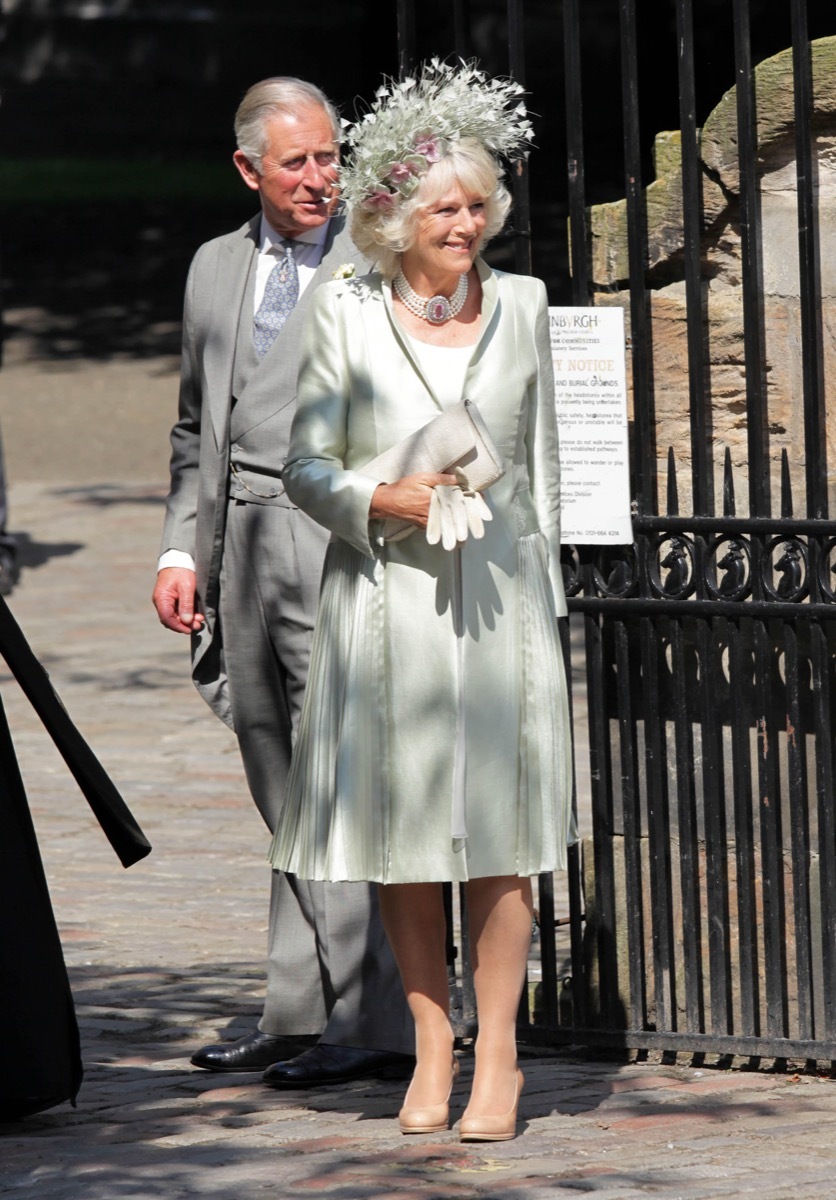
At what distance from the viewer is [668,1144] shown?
13.7ft

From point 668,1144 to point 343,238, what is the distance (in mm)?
2144

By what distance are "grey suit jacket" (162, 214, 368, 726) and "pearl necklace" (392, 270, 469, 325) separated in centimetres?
52

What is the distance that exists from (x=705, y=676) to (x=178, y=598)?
1228 millimetres

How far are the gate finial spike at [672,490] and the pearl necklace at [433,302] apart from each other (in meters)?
0.77

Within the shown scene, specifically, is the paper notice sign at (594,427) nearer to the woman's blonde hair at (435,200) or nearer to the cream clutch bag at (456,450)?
the woman's blonde hair at (435,200)

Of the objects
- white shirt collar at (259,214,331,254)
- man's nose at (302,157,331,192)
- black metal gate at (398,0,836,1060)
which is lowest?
black metal gate at (398,0,836,1060)

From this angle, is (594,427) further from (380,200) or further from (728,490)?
(380,200)

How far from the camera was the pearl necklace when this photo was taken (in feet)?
14.1

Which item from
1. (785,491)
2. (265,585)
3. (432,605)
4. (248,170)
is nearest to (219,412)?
(265,585)

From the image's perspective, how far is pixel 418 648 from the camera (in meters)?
4.20

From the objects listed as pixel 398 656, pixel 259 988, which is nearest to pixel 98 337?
pixel 259 988

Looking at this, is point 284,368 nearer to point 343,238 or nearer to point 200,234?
point 343,238

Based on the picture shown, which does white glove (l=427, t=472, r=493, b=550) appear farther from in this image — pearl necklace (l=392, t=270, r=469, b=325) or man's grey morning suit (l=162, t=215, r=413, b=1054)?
man's grey morning suit (l=162, t=215, r=413, b=1054)

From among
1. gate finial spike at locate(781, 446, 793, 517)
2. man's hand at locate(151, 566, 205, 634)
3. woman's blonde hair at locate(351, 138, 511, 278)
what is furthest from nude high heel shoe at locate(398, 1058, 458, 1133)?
woman's blonde hair at locate(351, 138, 511, 278)
